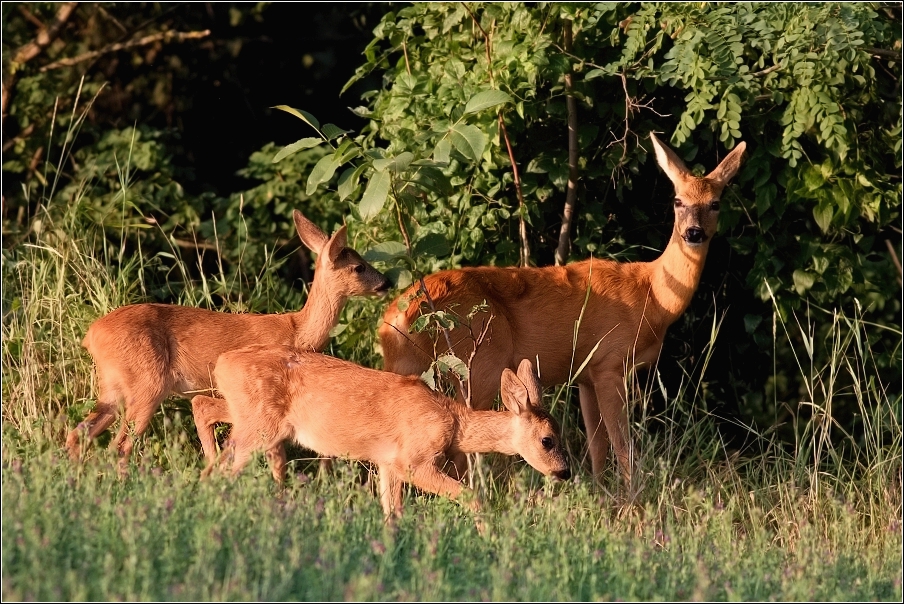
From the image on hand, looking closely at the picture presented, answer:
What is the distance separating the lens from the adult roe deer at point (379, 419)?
641cm

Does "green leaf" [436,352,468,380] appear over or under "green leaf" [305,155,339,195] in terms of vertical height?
under

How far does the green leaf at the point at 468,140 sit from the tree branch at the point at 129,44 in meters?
4.85

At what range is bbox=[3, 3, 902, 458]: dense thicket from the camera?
7605mm

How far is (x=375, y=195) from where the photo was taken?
6484mm

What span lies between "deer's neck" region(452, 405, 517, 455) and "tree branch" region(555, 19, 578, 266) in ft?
7.53

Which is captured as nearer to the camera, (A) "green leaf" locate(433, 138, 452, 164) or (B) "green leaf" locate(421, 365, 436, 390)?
(A) "green leaf" locate(433, 138, 452, 164)

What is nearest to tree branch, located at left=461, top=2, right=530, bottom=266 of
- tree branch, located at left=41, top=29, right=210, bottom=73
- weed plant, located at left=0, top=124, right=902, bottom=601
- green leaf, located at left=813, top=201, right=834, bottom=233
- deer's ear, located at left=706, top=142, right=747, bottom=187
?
weed plant, located at left=0, top=124, right=902, bottom=601

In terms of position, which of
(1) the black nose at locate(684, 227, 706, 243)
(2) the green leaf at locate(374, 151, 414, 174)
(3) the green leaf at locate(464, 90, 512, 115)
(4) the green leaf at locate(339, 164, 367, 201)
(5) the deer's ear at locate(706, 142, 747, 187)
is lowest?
(1) the black nose at locate(684, 227, 706, 243)

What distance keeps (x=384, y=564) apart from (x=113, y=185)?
245 inches

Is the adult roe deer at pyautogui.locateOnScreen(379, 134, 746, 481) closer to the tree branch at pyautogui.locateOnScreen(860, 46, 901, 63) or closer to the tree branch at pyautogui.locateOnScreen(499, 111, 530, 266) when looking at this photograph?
the tree branch at pyautogui.locateOnScreen(499, 111, 530, 266)

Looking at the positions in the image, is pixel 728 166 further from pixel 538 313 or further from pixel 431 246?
pixel 431 246

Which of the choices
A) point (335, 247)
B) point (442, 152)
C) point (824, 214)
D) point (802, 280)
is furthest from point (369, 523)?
point (802, 280)

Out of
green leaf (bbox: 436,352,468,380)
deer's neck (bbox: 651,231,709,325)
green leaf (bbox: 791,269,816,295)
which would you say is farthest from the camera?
green leaf (bbox: 791,269,816,295)

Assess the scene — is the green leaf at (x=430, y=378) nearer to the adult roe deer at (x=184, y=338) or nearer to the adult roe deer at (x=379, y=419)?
the adult roe deer at (x=379, y=419)
